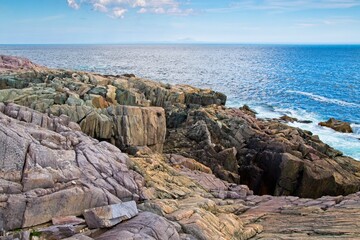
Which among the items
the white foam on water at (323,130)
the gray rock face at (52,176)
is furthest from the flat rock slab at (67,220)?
the white foam on water at (323,130)

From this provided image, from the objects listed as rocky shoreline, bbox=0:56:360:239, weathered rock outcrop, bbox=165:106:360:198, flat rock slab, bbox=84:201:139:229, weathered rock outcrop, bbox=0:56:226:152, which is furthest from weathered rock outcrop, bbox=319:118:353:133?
flat rock slab, bbox=84:201:139:229

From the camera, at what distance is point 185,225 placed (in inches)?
682

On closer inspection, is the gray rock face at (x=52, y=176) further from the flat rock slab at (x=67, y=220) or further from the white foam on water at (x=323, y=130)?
the white foam on water at (x=323, y=130)

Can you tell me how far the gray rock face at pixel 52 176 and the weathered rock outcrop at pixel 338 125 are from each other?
45.0m

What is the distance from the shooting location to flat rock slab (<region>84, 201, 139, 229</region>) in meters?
15.6

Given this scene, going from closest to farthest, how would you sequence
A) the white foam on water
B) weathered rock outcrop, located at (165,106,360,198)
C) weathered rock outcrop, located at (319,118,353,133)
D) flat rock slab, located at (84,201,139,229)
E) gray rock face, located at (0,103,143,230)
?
gray rock face, located at (0,103,143,230), flat rock slab, located at (84,201,139,229), weathered rock outcrop, located at (165,106,360,198), the white foam on water, weathered rock outcrop, located at (319,118,353,133)

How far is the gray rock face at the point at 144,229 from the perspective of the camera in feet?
48.4

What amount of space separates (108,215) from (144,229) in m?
1.83

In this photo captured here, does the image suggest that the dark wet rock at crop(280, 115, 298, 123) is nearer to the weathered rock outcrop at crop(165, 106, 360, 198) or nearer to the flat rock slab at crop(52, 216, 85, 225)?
the weathered rock outcrop at crop(165, 106, 360, 198)

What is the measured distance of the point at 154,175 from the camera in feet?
77.3

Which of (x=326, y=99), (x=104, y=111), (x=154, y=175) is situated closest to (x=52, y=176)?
(x=154, y=175)

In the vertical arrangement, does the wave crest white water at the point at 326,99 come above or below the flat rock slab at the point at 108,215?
below

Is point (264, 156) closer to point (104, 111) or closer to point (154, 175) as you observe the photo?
point (154, 175)

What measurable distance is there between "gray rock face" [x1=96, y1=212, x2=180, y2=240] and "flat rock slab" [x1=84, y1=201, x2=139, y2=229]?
0.99 ft
